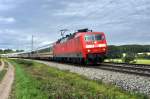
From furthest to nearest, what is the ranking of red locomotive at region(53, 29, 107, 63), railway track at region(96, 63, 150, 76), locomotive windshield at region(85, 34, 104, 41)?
→ locomotive windshield at region(85, 34, 104, 41), red locomotive at region(53, 29, 107, 63), railway track at region(96, 63, 150, 76)

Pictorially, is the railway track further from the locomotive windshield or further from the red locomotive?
the locomotive windshield

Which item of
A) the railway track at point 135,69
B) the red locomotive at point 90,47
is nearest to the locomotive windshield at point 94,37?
the red locomotive at point 90,47

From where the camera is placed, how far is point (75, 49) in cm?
3909

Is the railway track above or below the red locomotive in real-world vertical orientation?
below

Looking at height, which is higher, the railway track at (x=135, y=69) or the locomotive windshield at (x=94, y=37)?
the locomotive windshield at (x=94, y=37)

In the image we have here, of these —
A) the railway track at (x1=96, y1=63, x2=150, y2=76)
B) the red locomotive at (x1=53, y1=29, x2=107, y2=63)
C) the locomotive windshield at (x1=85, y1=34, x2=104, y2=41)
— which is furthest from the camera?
the locomotive windshield at (x1=85, y1=34, x2=104, y2=41)

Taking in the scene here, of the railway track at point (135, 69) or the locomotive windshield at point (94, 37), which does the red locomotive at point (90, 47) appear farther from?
the railway track at point (135, 69)

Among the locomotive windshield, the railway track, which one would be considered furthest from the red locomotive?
the railway track

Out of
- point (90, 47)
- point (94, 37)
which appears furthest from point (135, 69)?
point (94, 37)

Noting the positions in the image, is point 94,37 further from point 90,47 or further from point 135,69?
→ point 135,69

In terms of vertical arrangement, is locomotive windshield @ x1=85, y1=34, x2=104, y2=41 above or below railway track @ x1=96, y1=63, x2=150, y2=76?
above

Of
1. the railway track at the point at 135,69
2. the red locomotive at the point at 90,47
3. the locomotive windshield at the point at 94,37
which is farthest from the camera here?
the locomotive windshield at the point at 94,37

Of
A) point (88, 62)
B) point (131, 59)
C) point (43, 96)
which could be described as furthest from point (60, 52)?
point (43, 96)

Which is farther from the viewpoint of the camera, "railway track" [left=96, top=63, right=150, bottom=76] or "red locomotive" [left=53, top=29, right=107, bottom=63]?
"red locomotive" [left=53, top=29, right=107, bottom=63]
